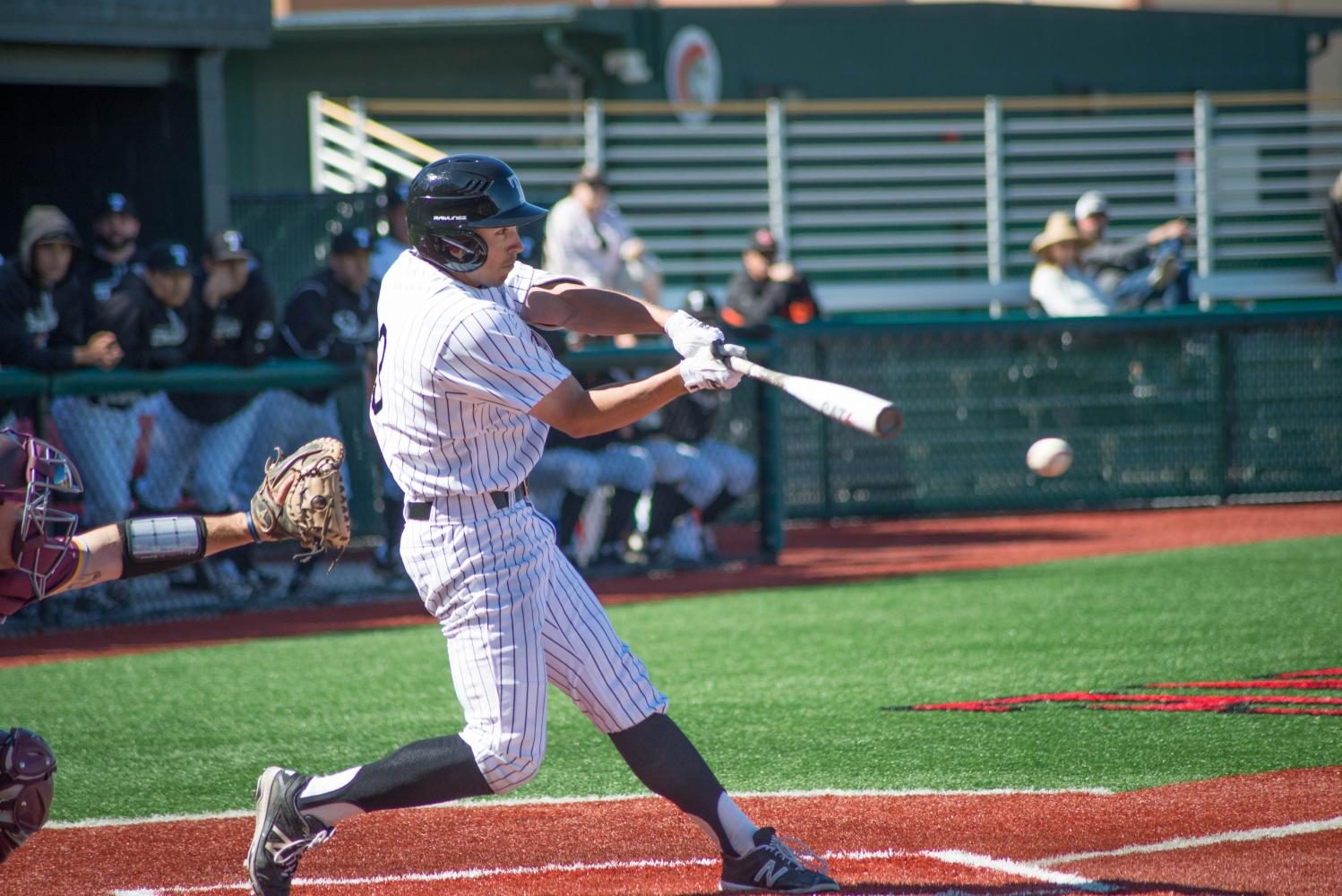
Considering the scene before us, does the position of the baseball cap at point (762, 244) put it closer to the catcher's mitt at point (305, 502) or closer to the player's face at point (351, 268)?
the player's face at point (351, 268)

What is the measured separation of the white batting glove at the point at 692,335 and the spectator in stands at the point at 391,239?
6.65 metres

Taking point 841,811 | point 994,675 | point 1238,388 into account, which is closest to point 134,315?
point 994,675

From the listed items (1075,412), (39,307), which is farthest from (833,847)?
(1075,412)

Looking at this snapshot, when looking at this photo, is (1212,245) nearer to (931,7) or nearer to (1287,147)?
(1287,147)

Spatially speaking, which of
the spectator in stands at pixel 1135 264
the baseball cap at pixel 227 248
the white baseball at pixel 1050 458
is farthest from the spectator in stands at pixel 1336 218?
the baseball cap at pixel 227 248

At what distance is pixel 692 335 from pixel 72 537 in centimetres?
155

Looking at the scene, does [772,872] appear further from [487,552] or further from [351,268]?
[351,268]

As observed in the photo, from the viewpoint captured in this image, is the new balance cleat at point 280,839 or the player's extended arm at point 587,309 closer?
the new balance cleat at point 280,839

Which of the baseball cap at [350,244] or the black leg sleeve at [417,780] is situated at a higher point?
the baseball cap at [350,244]

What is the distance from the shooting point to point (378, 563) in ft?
30.0

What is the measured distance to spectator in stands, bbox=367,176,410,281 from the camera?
10.2m

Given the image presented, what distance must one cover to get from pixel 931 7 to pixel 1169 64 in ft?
10.1

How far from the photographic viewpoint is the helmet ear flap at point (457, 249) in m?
3.83

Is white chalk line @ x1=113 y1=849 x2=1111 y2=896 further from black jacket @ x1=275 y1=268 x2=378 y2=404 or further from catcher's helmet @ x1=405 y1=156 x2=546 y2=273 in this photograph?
black jacket @ x1=275 y1=268 x2=378 y2=404
